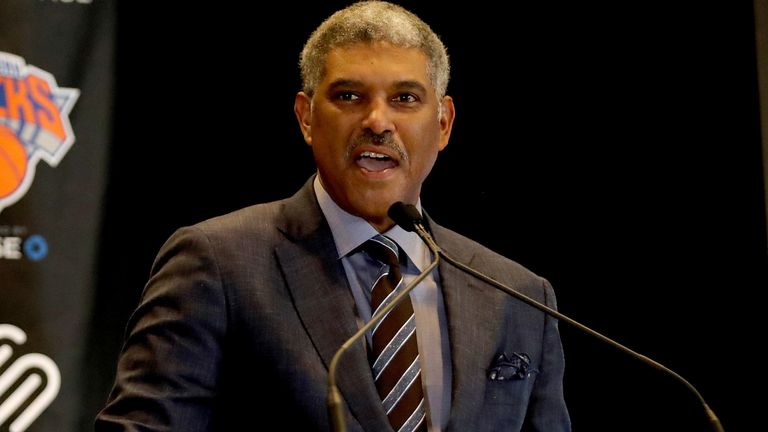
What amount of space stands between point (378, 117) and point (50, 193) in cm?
119

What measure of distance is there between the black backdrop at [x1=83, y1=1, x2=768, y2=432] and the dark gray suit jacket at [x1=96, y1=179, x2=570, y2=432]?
3.44 feet

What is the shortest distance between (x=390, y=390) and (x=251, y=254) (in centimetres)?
34

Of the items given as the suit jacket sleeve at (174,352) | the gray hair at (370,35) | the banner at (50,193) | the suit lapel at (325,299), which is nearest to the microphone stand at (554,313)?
the suit lapel at (325,299)

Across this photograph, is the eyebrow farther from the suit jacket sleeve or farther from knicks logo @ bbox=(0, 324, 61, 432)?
knicks logo @ bbox=(0, 324, 61, 432)

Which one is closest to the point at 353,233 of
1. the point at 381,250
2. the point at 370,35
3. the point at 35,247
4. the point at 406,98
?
the point at 381,250

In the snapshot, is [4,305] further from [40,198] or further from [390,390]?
[390,390]

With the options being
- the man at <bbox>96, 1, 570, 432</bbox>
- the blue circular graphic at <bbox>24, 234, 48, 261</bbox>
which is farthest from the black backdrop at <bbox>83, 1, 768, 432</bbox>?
the man at <bbox>96, 1, 570, 432</bbox>

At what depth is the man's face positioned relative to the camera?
6.02ft

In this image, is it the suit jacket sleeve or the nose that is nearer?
the suit jacket sleeve

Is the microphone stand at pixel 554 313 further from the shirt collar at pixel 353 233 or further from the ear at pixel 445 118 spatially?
the ear at pixel 445 118

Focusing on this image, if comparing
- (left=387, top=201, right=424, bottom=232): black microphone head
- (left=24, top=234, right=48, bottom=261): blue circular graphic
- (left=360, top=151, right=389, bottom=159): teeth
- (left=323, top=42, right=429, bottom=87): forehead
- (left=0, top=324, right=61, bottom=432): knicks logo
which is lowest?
(left=0, top=324, right=61, bottom=432): knicks logo

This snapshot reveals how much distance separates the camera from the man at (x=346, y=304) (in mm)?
1625

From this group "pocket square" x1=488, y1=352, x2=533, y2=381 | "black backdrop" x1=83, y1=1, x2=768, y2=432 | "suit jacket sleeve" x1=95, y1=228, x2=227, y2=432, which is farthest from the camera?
"black backdrop" x1=83, y1=1, x2=768, y2=432

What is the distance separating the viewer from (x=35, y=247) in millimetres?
2594
